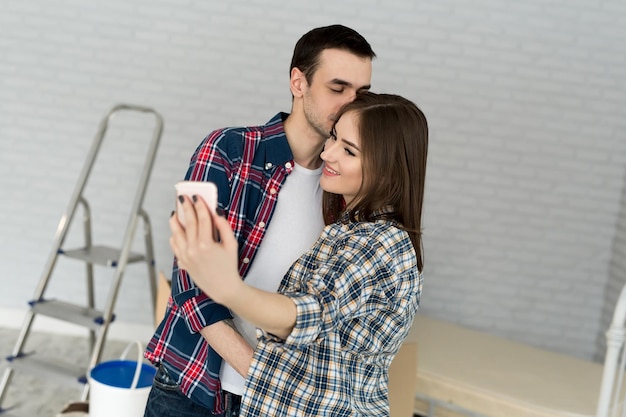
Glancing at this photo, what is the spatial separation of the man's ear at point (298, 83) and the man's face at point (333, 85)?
0.05m

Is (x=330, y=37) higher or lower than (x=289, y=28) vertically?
lower

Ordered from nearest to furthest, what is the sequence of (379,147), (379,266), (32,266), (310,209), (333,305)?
(333,305) → (379,266) → (379,147) → (310,209) → (32,266)

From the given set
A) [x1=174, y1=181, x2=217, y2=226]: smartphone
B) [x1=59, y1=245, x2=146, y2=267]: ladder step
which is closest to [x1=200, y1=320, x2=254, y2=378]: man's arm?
[x1=174, y1=181, x2=217, y2=226]: smartphone

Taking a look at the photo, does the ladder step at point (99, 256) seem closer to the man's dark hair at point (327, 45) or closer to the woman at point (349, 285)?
the man's dark hair at point (327, 45)

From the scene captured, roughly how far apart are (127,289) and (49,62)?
4.99 ft

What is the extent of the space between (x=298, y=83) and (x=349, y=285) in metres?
0.78

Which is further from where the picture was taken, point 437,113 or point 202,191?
point 437,113

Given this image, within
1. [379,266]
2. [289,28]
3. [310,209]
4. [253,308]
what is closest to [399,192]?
[379,266]

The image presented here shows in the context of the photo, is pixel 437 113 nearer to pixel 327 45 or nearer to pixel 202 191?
pixel 327 45

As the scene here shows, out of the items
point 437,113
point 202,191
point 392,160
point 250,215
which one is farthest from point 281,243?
point 437,113

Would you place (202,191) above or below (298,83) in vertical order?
below

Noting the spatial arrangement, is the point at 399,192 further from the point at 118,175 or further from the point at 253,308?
the point at 118,175

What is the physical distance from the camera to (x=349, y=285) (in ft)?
4.38

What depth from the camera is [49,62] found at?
4602 millimetres
